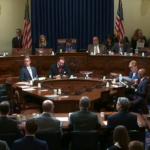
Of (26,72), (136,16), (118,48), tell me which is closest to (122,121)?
(26,72)

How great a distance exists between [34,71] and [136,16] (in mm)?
6758

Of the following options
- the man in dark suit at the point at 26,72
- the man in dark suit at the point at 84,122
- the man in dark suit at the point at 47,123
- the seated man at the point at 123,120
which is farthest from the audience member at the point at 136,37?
the man in dark suit at the point at 47,123

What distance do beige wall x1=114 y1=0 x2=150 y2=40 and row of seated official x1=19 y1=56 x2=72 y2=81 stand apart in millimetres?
5686

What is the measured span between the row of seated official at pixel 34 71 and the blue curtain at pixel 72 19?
→ 14.6ft

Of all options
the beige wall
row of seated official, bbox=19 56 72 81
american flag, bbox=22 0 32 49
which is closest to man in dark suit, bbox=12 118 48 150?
row of seated official, bbox=19 56 72 81

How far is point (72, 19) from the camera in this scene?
1482 cm

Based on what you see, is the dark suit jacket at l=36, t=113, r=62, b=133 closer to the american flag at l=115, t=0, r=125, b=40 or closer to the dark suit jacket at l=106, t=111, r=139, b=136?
the dark suit jacket at l=106, t=111, r=139, b=136

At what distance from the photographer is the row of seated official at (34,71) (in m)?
10.0

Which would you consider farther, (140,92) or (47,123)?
(140,92)

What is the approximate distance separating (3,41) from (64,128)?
9508mm

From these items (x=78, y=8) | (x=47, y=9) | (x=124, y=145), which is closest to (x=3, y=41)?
(x=47, y=9)

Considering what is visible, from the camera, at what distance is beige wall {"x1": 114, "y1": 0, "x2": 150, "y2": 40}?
1516 cm

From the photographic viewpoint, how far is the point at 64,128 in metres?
5.73

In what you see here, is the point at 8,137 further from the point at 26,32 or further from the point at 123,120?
the point at 26,32
